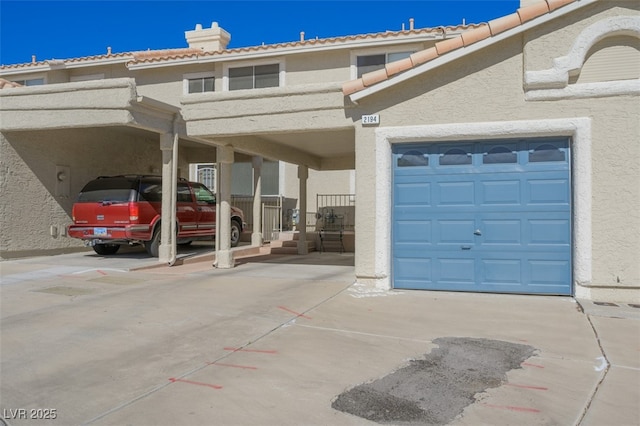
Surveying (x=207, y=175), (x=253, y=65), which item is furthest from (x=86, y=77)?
(x=253, y=65)

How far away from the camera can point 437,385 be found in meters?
4.01

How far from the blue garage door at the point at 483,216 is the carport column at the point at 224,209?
414 cm

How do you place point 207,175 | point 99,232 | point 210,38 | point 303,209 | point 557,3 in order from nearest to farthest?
point 557,3 < point 99,232 < point 303,209 < point 210,38 < point 207,175

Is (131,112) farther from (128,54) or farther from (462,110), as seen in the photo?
(128,54)

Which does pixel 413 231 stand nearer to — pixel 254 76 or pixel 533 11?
pixel 533 11

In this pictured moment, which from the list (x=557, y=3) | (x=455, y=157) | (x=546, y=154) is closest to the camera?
(x=557, y=3)

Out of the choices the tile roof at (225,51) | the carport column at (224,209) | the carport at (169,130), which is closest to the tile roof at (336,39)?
the tile roof at (225,51)

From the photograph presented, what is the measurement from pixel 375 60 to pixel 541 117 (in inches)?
315

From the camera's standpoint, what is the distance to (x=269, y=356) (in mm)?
4766

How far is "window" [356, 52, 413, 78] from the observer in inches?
566

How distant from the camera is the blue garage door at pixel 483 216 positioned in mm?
7488

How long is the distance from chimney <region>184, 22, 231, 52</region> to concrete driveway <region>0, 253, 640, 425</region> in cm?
1229

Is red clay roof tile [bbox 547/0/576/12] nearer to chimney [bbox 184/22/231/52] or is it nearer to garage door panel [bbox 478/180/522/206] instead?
garage door panel [bbox 478/180/522/206]

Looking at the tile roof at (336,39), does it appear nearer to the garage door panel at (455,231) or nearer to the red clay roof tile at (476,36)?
the red clay roof tile at (476,36)
